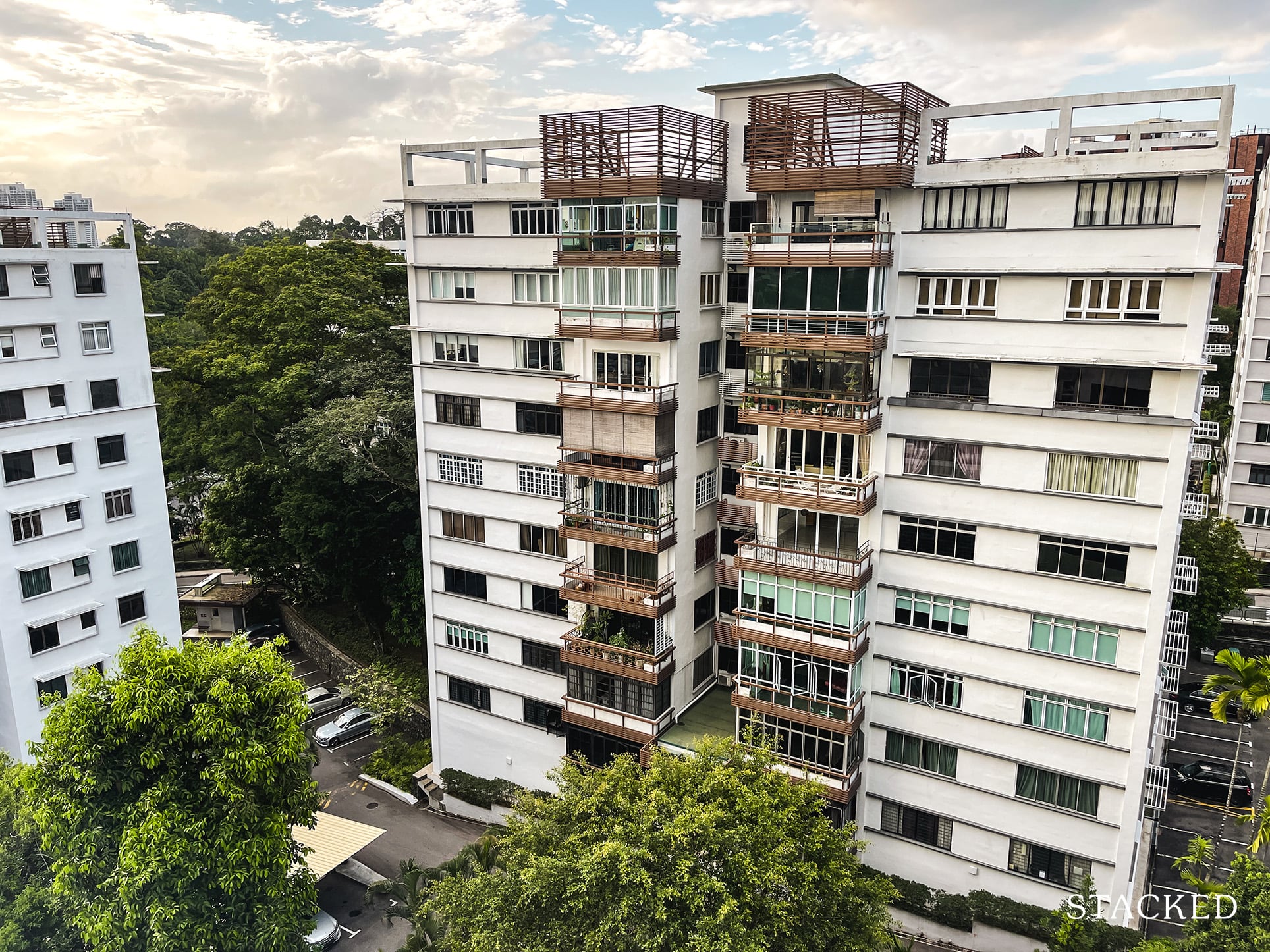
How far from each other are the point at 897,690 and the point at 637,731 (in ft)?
31.2

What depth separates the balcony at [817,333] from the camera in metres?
27.3

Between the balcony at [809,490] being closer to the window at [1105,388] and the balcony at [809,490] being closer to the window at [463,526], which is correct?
the window at [1105,388]

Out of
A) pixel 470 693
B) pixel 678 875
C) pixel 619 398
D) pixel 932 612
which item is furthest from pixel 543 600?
pixel 678 875

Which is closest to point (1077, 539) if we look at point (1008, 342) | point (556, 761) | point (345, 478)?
point (1008, 342)

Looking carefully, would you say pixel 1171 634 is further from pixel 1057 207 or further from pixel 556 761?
pixel 556 761

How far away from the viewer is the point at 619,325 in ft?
102

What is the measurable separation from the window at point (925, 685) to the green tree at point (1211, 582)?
19.6 metres

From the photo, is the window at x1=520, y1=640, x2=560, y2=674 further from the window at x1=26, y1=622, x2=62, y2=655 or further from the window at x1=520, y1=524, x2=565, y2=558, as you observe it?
the window at x1=26, y1=622, x2=62, y2=655

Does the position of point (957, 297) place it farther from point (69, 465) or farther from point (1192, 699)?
point (69, 465)

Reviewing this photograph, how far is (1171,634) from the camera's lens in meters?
29.7

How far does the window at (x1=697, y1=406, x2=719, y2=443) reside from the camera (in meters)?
33.5

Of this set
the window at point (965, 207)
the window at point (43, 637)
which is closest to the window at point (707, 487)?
the window at point (965, 207)

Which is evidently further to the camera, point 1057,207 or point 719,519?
point 719,519

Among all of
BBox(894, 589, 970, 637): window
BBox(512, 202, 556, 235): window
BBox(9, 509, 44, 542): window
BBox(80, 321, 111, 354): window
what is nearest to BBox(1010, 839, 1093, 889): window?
BBox(894, 589, 970, 637): window
